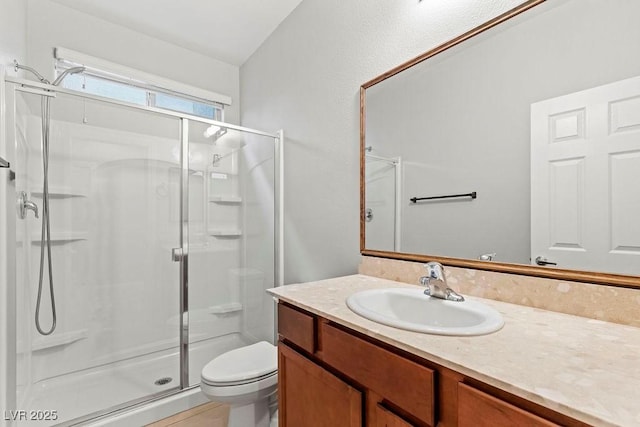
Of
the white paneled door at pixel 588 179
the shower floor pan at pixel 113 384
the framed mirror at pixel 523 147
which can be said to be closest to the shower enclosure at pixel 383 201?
the framed mirror at pixel 523 147

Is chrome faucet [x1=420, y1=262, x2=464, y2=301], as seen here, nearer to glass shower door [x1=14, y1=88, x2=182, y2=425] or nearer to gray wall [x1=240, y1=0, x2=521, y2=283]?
gray wall [x1=240, y1=0, x2=521, y2=283]

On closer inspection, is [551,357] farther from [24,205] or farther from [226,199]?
[24,205]

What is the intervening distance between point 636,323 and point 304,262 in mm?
1621

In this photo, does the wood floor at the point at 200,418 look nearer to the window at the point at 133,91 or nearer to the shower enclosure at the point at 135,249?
the shower enclosure at the point at 135,249

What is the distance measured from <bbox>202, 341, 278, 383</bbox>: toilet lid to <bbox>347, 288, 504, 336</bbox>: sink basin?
0.75 metres

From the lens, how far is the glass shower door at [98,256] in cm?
178

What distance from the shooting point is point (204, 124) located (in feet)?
6.90

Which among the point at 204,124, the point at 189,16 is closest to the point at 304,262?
the point at 204,124

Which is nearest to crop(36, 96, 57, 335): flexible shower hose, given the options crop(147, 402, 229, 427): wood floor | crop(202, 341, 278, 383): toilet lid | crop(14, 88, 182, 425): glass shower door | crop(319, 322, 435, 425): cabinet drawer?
crop(14, 88, 182, 425): glass shower door

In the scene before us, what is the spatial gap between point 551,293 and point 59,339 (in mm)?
2656

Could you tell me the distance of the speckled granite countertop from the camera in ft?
1.55

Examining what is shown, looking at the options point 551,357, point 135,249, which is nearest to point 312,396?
point 551,357

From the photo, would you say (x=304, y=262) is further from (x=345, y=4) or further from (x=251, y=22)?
(x=251, y=22)

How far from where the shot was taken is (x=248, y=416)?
146 cm
